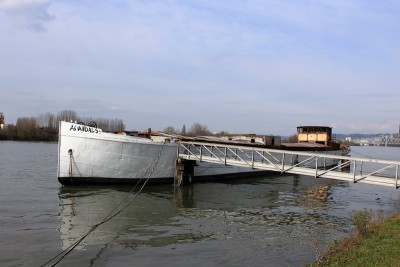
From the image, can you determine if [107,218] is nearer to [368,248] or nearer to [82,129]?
[82,129]

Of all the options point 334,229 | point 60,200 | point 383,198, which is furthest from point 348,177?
point 60,200

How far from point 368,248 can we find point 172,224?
293 inches

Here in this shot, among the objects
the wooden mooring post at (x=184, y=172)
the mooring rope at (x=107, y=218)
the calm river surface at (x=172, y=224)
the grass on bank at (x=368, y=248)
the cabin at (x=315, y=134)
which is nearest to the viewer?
the grass on bank at (x=368, y=248)

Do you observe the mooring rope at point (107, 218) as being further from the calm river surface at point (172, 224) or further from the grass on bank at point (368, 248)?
the grass on bank at point (368, 248)

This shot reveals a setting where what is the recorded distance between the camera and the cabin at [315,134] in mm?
47188

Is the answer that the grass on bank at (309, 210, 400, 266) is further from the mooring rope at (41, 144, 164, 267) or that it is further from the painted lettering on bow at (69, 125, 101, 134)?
the painted lettering on bow at (69, 125, 101, 134)

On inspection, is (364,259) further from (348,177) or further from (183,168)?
(183,168)

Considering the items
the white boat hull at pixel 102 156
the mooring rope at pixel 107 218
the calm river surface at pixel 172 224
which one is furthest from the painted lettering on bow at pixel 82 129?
the mooring rope at pixel 107 218

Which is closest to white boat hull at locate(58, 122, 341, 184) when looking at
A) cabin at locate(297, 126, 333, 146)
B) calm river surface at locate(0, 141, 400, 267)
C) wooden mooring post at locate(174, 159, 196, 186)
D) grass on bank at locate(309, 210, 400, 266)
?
calm river surface at locate(0, 141, 400, 267)

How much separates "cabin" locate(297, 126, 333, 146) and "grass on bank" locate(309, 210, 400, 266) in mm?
36020

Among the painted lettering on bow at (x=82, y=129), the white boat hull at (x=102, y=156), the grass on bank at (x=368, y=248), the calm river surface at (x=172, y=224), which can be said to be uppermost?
the painted lettering on bow at (x=82, y=129)

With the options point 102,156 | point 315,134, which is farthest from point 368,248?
point 315,134

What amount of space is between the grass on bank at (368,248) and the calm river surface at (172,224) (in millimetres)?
1246

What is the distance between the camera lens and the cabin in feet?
155
